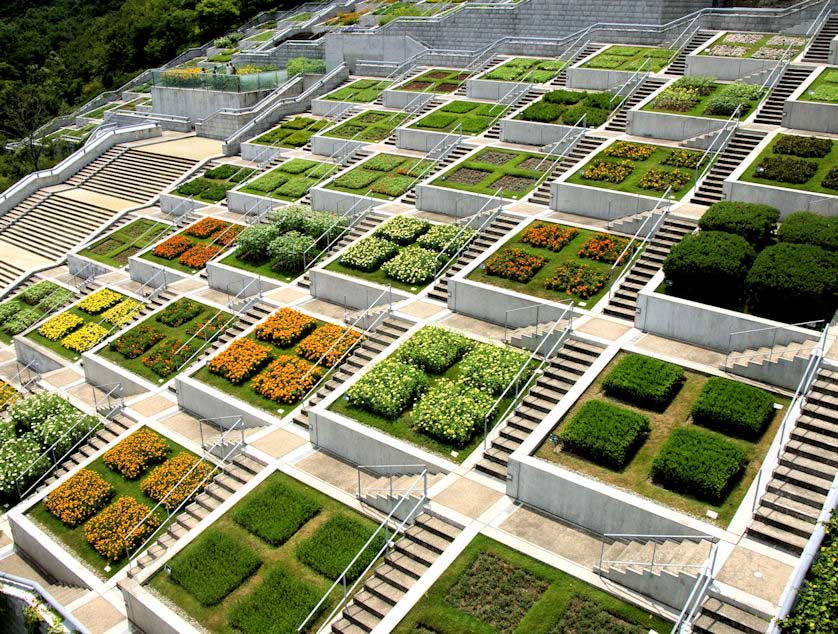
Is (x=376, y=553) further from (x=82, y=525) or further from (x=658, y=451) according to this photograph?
(x=82, y=525)

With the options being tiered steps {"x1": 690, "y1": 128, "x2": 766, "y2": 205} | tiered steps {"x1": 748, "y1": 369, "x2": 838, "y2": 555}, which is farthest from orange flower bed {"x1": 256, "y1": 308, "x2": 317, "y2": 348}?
tiered steps {"x1": 748, "y1": 369, "x2": 838, "y2": 555}

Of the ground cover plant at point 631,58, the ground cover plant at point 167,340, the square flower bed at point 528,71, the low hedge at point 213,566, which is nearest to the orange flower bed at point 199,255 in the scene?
the ground cover plant at point 167,340

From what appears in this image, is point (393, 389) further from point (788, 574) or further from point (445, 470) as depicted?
point (788, 574)

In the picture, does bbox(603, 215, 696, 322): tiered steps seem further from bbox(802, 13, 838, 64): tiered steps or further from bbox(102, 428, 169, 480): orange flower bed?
bbox(802, 13, 838, 64): tiered steps

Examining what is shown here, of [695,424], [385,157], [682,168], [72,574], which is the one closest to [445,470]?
[695,424]

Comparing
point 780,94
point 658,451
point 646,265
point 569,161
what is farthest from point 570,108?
point 658,451
